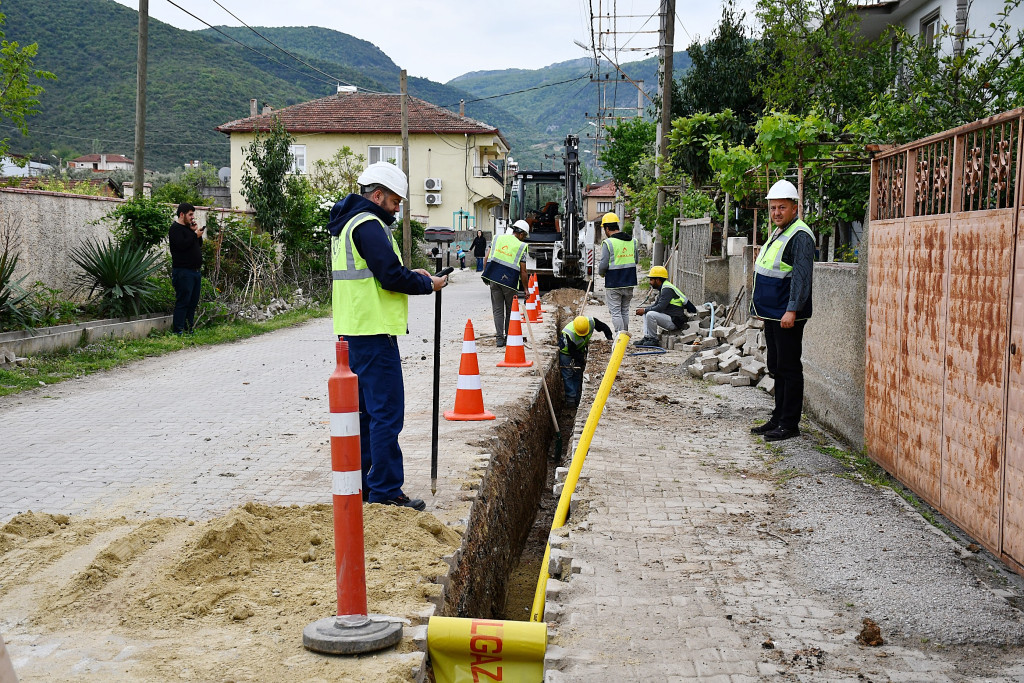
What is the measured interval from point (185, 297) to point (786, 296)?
998cm

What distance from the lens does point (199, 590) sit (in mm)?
4043

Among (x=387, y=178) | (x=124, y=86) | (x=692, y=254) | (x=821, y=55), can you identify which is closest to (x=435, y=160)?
(x=124, y=86)

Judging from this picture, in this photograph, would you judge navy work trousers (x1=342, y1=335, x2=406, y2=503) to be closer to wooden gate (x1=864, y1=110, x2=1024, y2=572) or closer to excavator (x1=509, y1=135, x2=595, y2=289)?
wooden gate (x1=864, y1=110, x2=1024, y2=572)

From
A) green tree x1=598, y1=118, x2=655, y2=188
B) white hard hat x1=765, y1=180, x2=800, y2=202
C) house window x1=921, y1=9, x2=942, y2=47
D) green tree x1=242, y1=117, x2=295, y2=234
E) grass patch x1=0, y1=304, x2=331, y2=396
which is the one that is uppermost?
green tree x1=598, y1=118, x2=655, y2=188

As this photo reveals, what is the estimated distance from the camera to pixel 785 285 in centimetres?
730

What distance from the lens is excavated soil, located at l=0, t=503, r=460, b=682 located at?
3371 millimetres

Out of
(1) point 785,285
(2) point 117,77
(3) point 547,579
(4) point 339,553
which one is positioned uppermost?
(2) point 117,77

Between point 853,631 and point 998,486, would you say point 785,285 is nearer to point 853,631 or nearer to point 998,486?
point 998,486

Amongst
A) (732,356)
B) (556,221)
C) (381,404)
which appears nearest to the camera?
(381,404)

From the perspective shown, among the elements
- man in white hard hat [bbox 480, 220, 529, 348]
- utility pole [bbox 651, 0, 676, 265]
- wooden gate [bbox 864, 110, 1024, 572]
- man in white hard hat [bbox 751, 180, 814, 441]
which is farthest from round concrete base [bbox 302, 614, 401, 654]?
utility pole [bbox 651, 0, 676, 265]

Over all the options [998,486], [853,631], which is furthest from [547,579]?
[998,486]

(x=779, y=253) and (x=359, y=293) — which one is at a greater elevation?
(x=779, y=253)

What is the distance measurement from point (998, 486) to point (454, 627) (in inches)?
106

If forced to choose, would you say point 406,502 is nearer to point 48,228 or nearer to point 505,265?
point 505,265
